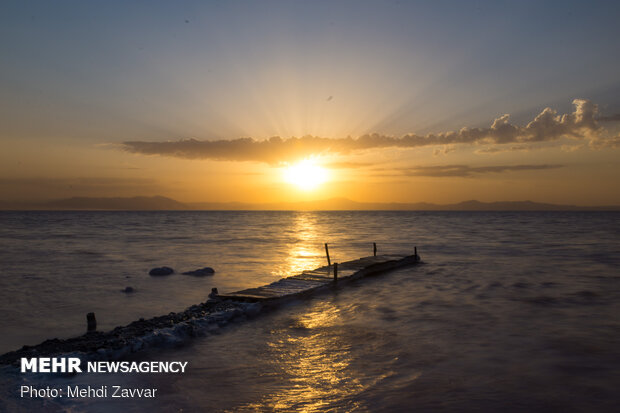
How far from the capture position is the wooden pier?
20812 millimetres

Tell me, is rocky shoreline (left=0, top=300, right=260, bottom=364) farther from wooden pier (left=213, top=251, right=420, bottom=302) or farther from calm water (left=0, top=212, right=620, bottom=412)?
wooden pier (left=213, top=251, right=420, bottom=302)

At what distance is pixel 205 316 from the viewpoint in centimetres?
1739

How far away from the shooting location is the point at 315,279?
26.0 meters

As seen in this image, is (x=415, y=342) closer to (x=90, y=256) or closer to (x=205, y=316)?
(x=205, y=316)

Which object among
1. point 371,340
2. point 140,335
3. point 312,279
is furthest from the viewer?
point 312,279

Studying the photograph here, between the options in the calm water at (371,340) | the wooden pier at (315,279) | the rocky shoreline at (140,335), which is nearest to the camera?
the calm water at (371,340)

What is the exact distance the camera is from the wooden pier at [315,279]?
68.3ft

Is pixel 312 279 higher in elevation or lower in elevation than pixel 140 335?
lower

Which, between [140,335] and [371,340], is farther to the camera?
[371,340]

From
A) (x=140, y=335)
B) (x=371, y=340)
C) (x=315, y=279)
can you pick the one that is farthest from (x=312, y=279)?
(x=140, y=335)

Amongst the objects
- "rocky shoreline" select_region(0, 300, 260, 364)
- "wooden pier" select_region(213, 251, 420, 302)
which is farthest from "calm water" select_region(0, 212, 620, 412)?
"wooden pier" select_region(213, 251, 420, 302)

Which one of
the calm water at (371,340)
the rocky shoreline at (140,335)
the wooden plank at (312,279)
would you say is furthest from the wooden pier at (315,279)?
the rocky shoreline at (140,335)

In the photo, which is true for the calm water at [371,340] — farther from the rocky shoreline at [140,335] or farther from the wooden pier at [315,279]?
the wooden pier at [315,279]

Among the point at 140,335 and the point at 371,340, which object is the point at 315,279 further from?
the point at 140,335
